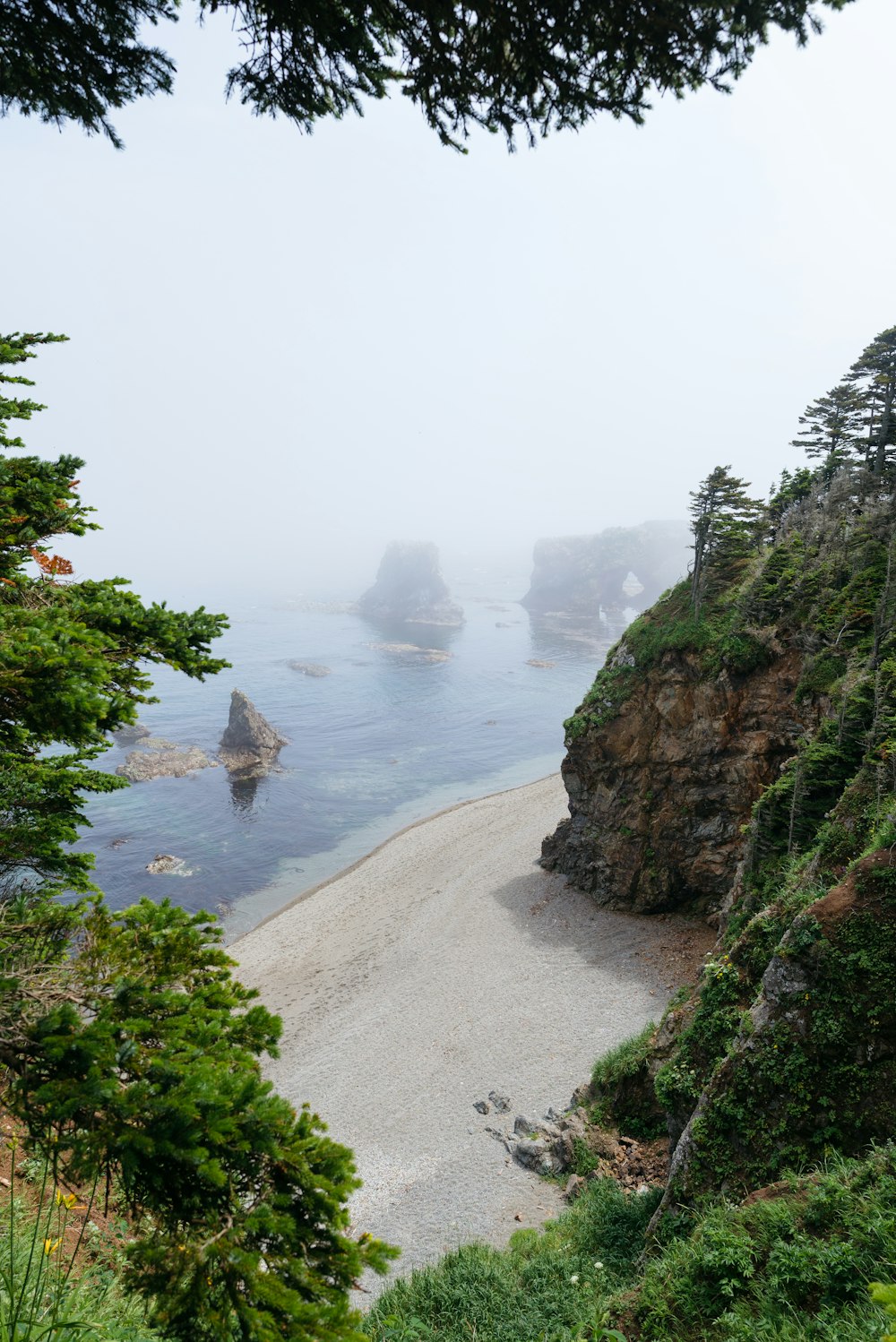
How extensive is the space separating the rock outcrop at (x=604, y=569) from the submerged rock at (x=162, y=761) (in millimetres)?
101368

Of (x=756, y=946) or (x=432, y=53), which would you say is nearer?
(x=432, y=53)

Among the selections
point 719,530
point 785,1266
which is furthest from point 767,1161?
point 719,530

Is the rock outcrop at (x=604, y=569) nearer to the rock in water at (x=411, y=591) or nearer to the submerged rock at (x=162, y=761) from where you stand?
the rock in water at (x=411, y=591)

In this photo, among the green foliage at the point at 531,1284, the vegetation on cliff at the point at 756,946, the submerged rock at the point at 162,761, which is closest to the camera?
the vegetation on cliff at the point at 756,946

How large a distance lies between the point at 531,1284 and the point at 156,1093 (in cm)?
1069

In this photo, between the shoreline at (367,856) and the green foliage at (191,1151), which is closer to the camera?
the green foliage at (191,1151)

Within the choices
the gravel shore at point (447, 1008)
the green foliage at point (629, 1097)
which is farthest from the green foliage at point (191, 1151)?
the green foliage at point (629, 1097)

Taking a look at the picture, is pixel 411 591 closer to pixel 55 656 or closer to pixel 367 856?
pixel 367 856

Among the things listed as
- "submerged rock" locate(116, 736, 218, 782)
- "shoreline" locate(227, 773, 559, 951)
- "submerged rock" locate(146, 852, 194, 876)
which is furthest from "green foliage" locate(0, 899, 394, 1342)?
"submerged rock" locate(116, 736, 218, 782)

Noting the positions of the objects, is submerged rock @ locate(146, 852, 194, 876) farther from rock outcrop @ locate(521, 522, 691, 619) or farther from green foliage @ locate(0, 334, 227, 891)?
rock outcrop @ locate(521, 522, 691, 619)

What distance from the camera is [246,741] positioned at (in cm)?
Result: 5150

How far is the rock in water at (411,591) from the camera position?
131125 mm

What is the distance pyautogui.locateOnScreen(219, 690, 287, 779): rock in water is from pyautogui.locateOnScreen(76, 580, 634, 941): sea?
169 cm

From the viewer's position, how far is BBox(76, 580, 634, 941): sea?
3500 cm
